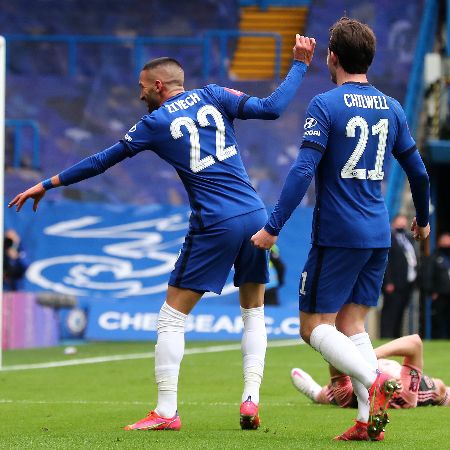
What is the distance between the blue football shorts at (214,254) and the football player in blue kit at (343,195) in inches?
27.1

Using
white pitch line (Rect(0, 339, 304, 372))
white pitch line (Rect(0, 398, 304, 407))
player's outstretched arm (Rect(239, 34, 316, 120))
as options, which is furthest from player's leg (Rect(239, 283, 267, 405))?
white pitch line (Rect(0, 339, 304, 372))

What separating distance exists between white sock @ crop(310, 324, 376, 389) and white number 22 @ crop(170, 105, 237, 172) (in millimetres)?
1239

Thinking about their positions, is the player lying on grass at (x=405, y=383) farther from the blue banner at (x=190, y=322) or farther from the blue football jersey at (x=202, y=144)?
the blue banner at (x=190, y=322)

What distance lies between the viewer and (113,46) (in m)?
26.1

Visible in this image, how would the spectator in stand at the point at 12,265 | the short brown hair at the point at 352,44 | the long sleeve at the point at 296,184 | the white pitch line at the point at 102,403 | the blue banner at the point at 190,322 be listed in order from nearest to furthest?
the long sleeve at the point at 296,184 < the short brown hair at the point at 352,44 < the white pitch line at the point at 102,403 < the blue banner at the point at 190,322 < the spectator in stand at the point at 12,265

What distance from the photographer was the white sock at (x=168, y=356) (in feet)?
23.1

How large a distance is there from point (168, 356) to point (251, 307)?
0.56 metres

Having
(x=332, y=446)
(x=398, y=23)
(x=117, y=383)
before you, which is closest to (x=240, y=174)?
(x=332, y=446)

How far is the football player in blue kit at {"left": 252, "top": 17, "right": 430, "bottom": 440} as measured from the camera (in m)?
6.29

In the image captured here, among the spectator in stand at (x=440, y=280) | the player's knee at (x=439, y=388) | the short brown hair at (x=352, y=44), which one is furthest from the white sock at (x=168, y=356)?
the spectator in stand at (x=440, y=280)

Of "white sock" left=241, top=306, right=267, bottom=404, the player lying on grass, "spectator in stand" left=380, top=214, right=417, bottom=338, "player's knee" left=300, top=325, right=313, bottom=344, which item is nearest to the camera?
"player's knee" left=300, top=325, right=313, bottom=344

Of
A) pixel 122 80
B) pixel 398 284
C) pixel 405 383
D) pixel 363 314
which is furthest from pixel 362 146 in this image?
pixel 122 80

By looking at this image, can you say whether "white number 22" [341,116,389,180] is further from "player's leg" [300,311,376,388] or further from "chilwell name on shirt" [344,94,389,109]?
"player's leg" [300,311,376,388]

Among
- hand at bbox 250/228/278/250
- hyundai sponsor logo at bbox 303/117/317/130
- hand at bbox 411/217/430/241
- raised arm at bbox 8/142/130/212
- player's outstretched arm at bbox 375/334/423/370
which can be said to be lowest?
player's outstretched arm at bbox 375/334/423/370
